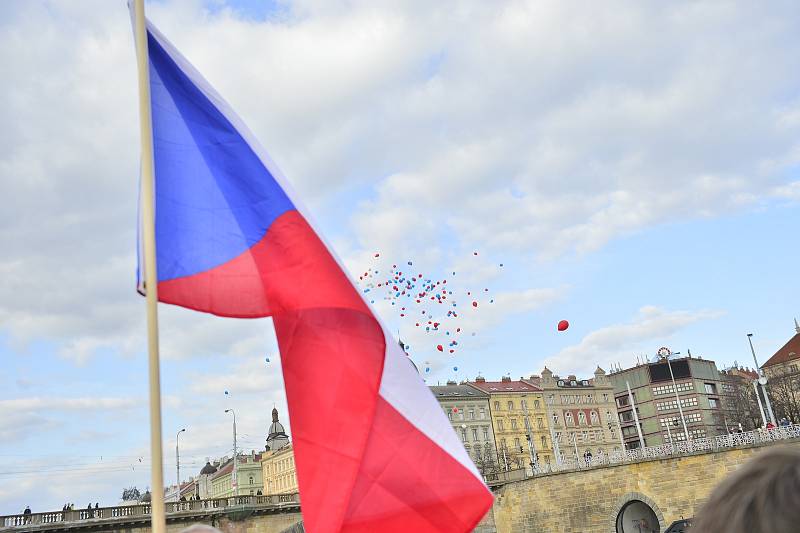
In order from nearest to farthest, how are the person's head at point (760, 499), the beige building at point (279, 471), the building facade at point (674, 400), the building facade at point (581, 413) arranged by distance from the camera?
1. the person's head at point (760, 499)
2. the building facade at point (581, 413)
3. the building facade at point (674, 400)
4. the beige building at point (279, 471)

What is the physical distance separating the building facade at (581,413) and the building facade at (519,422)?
1.36 meters

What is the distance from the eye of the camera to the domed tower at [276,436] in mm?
111812

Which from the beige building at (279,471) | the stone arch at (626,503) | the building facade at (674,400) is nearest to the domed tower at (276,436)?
the beige building at (279,471)

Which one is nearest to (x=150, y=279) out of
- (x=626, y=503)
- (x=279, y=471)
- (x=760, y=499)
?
(x=760, y=499)

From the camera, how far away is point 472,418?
91.2 m

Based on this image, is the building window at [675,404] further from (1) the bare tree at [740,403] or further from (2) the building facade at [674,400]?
(1) the bare tree at [740,403]

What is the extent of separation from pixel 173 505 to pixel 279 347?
44238mm

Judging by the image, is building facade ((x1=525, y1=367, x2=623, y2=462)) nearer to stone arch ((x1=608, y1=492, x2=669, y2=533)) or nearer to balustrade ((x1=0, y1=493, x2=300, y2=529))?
stone arch ((x1=608, y1=492, x2=669, y2=533))

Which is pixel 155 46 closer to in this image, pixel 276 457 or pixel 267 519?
pixel 267 519

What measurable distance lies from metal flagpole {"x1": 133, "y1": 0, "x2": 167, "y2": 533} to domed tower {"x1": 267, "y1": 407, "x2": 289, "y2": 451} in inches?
4211

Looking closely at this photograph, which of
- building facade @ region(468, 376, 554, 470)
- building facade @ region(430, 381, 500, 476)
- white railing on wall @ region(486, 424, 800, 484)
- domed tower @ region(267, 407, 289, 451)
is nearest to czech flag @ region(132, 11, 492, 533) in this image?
white railing on wall @ region(486, 424, 800, 484)

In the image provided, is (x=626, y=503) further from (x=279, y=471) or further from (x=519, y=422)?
(x=279, y=471)

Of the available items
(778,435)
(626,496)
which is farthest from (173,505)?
(778,435)

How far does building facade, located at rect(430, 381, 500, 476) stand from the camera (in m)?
88.4
